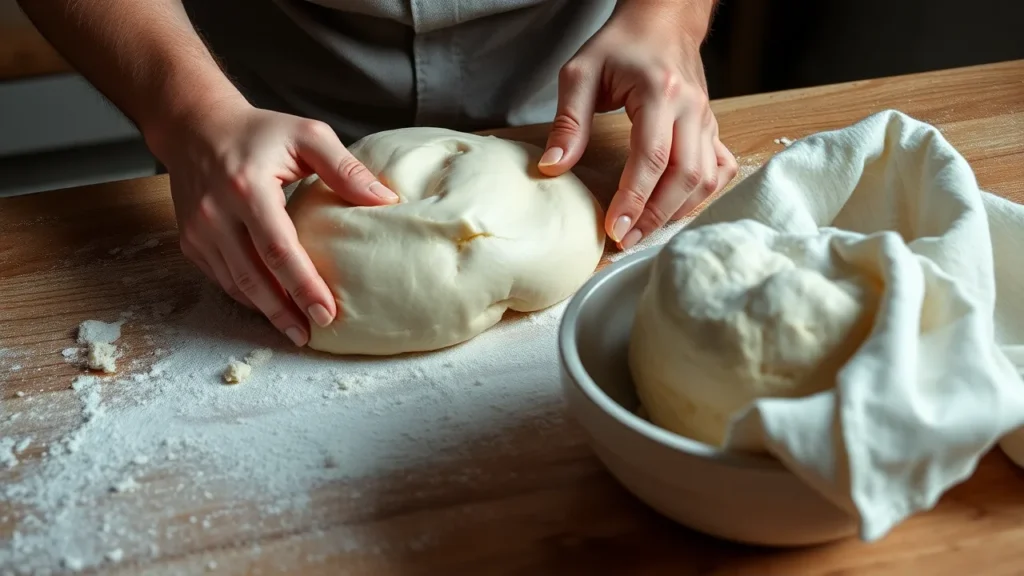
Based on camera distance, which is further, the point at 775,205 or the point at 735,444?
the point at 775,205

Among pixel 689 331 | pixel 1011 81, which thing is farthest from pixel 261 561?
pixel 1011 81

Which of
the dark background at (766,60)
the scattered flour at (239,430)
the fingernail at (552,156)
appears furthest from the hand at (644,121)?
the dark background at (766,60)

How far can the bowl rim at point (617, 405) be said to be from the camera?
0.57m

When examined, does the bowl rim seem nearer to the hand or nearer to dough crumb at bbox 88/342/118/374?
the hand

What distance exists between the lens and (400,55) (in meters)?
1.38

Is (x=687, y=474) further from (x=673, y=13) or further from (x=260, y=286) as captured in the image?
(x=673, y=13)

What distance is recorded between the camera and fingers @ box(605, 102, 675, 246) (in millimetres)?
1069

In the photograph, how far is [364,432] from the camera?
0.88 metres

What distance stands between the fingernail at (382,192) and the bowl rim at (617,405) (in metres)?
0.31

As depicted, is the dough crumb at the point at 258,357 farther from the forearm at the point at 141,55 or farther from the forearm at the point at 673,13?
the forearm at the point at 673,13

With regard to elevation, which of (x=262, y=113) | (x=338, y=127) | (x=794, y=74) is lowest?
(x=794, y=74)

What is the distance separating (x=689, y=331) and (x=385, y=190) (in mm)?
463

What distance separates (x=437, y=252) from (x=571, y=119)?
0.92ft

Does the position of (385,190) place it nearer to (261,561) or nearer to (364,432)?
(364,432)
